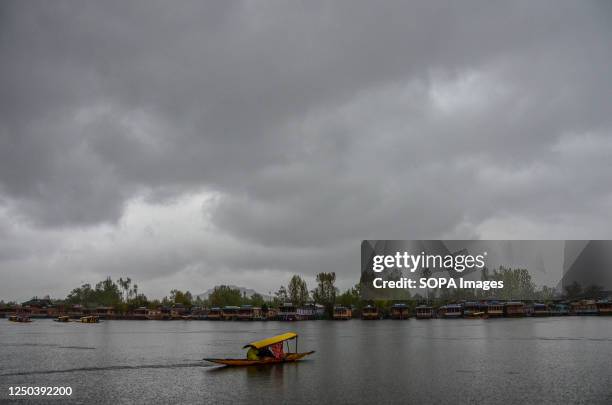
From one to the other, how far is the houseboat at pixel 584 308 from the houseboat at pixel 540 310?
13436 mm

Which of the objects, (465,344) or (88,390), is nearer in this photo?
(88,390)

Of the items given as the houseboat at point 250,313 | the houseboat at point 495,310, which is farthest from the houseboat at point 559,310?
the houseboat at point 250,313

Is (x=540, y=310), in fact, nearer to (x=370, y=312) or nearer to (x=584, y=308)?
(x=584, y=308)

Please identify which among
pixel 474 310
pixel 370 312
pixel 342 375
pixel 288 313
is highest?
pixel 342 375

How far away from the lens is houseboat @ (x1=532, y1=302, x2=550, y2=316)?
183 m

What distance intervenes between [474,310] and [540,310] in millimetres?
28184

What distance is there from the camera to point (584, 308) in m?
190

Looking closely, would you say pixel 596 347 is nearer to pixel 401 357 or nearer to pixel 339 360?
pixel 401 357

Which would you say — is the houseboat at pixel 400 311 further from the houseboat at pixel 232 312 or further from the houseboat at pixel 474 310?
the houseboat at pixel 232 312

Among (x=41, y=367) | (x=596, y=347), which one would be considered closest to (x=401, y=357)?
(x=596, y=347)

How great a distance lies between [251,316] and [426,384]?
15338cm

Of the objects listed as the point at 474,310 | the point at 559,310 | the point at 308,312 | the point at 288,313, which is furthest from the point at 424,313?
the point at 559,310

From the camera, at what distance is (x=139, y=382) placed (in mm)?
40344

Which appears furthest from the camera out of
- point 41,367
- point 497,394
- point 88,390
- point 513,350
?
point 513,350
